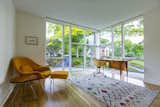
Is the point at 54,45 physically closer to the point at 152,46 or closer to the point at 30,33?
the point at 30,33

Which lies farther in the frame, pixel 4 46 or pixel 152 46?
pixel 152 46

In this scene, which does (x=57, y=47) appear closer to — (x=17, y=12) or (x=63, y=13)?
(x=63, y=13)

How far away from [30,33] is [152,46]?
4.54m

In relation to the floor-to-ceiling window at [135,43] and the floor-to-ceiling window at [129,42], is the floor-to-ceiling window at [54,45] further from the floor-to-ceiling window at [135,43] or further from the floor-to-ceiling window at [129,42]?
the floor-to-ceiling window at [135,43]

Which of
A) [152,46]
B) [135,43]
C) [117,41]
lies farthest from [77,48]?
[152,46]

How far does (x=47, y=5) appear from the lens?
13.0 ft

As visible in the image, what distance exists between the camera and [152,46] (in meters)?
4.05

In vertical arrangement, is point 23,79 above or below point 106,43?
below

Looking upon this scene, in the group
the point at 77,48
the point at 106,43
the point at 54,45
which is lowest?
the point at 77,48

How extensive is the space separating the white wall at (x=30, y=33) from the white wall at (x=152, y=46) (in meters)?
4.04

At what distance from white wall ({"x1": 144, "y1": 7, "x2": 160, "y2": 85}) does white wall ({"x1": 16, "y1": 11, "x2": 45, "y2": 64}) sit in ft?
13.2

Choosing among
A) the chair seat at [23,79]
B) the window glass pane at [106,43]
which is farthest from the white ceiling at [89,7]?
the chair seat at [23,79]

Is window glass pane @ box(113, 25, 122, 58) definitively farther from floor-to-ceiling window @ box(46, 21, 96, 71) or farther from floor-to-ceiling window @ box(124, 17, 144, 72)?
floor-to-ceiling window @ box(46, 21, 96, 71)

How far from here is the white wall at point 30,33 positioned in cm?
436
